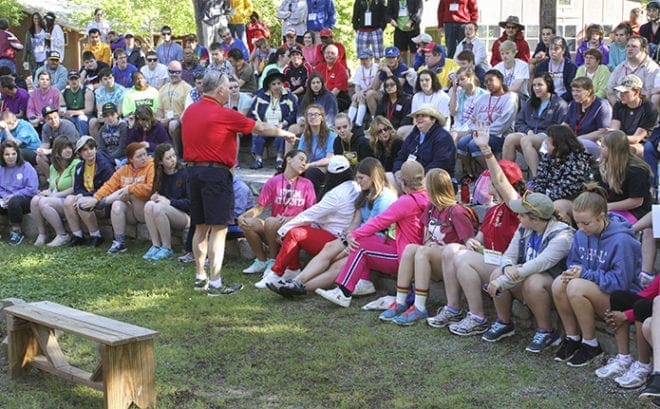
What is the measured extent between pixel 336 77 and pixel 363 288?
213 inches

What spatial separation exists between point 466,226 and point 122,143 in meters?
5.91

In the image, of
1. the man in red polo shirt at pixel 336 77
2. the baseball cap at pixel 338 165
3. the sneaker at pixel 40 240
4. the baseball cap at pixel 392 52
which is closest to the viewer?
the baseball cap at pixel 338 165

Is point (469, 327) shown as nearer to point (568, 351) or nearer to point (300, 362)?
point (568, 351)

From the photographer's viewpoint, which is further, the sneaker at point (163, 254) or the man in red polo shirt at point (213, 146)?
the sneaker at point (163, 254)

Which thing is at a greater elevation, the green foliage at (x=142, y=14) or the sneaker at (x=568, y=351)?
the green foliage at (x=142, y=14)

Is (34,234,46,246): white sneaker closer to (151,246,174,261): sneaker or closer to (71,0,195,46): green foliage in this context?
(151,246,174,261): sneaker

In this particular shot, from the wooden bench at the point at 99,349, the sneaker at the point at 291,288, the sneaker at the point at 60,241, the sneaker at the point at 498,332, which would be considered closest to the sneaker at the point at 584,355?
the sneaker at the point at 498,332

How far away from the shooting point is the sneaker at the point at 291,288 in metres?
7.30

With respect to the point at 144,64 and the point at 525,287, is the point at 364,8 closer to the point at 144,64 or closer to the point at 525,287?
the point at 144,64

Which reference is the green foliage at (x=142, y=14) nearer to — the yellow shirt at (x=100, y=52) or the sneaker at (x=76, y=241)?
the yellow shirt at (x=100, y=52)

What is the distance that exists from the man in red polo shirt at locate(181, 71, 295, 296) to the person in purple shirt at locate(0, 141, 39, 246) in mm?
3781

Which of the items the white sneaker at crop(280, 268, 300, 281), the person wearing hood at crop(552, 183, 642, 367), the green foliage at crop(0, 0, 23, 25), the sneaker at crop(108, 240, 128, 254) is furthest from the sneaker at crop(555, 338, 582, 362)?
the green foliage at crop(0, 0, 23, 25)

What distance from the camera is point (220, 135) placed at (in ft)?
24.1

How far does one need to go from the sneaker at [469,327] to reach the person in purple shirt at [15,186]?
6.06 metres
